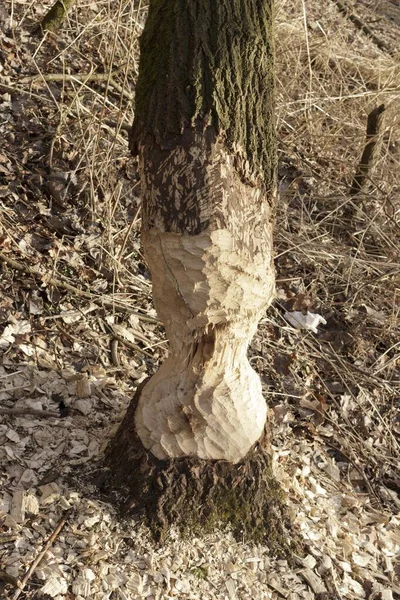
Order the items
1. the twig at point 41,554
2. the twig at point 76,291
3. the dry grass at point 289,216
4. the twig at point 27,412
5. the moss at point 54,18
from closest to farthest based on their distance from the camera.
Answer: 1. the twig at point 41,554
2. the twig at point 27,412
3. the twig at point 76,291
4. the dry grass at point 289,216
5. the moss at point 54,18

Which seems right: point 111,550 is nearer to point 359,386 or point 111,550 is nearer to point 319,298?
point 359,386

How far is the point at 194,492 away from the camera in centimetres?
239

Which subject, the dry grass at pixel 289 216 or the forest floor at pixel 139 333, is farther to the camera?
the dry grass at pixel 289 216

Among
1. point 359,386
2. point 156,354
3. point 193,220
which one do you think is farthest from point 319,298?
point 193,220

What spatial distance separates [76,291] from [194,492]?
1.44 m

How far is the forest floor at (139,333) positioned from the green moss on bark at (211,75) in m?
1.23

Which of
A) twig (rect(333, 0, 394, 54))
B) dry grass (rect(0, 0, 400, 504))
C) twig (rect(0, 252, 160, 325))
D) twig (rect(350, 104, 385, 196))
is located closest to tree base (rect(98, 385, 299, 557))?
dry grass (rect(0, 0, 400, 504))

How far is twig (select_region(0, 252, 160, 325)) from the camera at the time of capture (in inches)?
136

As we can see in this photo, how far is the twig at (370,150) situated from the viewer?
185 inches

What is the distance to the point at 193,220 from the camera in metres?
2.17

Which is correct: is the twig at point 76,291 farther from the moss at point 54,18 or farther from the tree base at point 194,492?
the moss at point 54,18

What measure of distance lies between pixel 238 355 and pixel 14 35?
313cm

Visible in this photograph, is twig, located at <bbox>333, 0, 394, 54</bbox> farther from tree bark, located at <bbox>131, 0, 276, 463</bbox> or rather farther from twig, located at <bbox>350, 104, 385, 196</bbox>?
tree bark, located at <bbox>131, 0, 276, 463</bbox>

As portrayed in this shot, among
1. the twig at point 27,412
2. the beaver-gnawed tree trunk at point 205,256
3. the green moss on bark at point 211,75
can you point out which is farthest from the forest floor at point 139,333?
the green moss on bark at point 211,75
